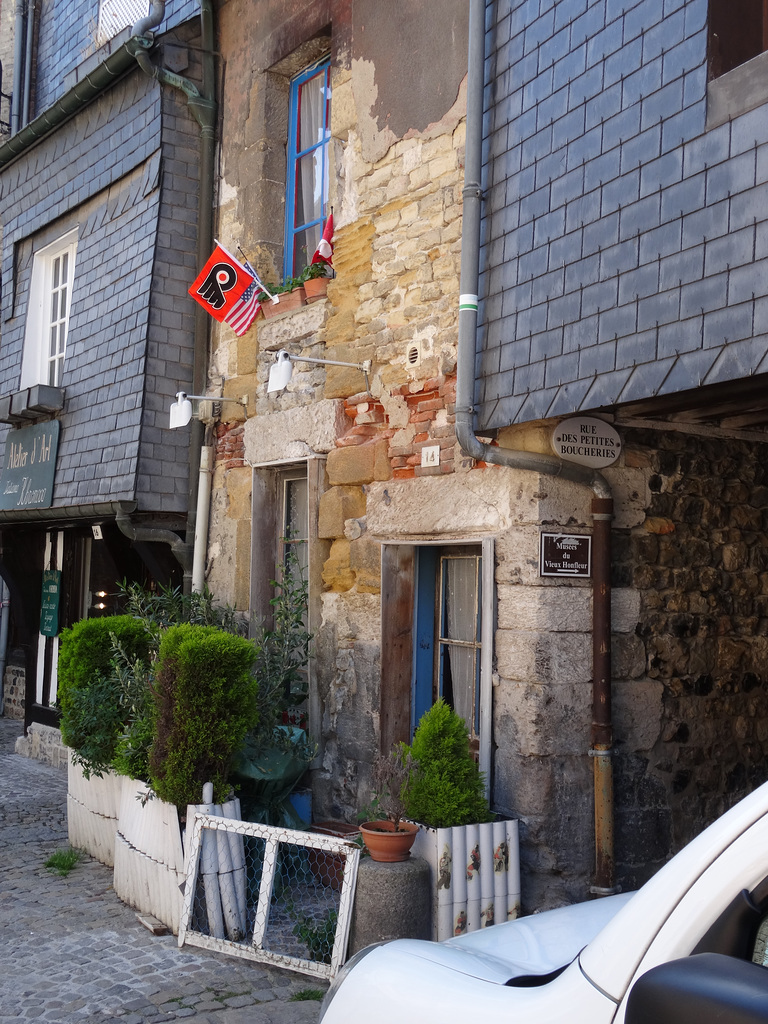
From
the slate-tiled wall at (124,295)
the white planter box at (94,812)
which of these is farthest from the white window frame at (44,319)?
the white planter box at (94,812)

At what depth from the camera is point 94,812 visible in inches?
234

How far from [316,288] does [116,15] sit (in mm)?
4231

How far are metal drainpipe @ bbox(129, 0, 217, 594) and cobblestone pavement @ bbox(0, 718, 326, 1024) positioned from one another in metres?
2.57

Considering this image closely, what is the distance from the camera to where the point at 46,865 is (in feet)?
18.9

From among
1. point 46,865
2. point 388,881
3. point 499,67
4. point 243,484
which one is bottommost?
point 46,865

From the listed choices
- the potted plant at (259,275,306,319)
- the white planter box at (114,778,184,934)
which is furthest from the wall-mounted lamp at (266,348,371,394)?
the white planter box at (114,778,184,934)

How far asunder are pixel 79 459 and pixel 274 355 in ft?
7.06

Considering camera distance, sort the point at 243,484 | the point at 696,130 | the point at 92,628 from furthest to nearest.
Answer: the point at 243,484, the point at 92,628, the point at 696,130

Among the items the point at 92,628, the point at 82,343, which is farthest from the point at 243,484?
the point at 82,343

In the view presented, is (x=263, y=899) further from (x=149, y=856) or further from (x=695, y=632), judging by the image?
(x=695, y=632)

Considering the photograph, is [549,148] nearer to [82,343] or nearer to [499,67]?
[499,67]

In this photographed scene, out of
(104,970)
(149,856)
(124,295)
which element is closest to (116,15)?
(124,295)

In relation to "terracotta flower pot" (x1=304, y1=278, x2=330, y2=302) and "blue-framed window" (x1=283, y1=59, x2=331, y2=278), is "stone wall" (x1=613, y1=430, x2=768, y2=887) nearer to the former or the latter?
"terracotta flower pot" (x1=304, y1=278, x2=330, y2=302)

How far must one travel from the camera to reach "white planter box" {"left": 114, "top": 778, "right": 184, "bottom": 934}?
4672mm
